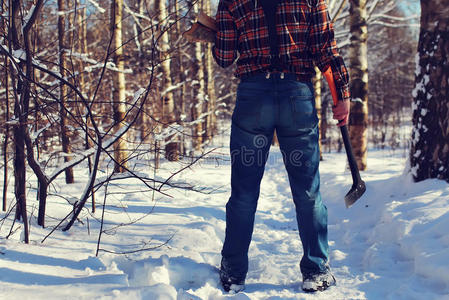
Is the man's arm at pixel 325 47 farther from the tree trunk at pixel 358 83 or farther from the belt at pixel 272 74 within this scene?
the tree trunk at pixel 358 83

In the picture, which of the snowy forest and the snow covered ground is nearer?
the snow covered ground

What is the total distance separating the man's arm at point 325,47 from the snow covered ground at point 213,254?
96 cm

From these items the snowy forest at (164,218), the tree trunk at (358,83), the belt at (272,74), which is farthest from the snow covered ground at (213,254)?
the tree trunk at (358,83)

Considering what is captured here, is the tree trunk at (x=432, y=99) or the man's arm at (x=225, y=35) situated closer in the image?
the man's arm at (x=225, y=35)

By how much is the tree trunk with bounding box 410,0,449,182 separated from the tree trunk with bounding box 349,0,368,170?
9.42 feet

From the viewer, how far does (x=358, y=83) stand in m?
7.30

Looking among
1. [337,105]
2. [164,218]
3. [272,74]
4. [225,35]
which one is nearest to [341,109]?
[337,105]

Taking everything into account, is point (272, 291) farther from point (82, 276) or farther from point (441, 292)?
point (82, 276)

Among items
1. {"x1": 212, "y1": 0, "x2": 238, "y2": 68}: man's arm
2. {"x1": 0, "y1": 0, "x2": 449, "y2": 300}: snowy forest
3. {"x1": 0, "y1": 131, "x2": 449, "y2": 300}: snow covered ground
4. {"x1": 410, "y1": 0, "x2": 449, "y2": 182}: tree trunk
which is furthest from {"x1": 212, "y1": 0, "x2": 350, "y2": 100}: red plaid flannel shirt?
{"x1": 410, "y1": 0, "x2": 449, "y2": 182}: tree trunk

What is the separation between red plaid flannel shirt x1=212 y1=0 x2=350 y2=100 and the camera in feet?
7.32

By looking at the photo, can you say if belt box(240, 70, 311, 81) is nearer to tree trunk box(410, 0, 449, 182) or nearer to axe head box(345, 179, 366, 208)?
axe head box(345, 179, 366, 208)

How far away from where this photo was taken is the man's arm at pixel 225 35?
235 cm

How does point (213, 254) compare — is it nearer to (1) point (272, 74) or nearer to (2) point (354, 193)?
(2) point (354, 193)

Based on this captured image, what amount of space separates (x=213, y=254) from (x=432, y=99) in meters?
2.91
